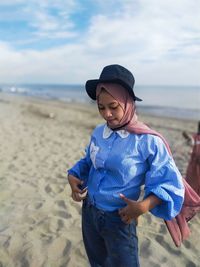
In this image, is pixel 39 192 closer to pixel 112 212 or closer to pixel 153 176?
pixel 112 212

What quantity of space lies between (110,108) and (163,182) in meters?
0.52

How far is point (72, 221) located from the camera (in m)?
4.06

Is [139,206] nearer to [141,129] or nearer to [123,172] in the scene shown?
[123,172]

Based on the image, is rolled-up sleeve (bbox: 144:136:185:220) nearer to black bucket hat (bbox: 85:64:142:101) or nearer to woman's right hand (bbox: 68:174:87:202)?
black bucket hat (bbox: 85:64:142:101)

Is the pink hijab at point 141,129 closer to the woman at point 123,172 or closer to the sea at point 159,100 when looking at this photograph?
the woman at point 123,172

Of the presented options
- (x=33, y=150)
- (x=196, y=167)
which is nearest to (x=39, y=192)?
(x=196, y=167)

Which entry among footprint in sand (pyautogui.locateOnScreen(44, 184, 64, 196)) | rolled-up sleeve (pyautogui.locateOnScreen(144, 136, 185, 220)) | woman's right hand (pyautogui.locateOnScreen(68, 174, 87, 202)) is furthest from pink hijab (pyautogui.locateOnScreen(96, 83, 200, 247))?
footprint in sand (pyautogui.locateOnScreen(44, 184, 64, 196))

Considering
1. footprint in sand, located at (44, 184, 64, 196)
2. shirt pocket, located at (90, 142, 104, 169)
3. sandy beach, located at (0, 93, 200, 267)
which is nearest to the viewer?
shirt pocket, located at (90, 142, 104, 169)

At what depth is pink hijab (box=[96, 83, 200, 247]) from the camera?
1.94 meters

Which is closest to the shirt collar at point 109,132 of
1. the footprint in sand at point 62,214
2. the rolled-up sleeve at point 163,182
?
the rolled-up sleeve at point 163,182

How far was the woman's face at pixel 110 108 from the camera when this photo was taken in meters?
1.95

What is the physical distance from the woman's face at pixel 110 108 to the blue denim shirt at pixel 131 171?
0.26 feet

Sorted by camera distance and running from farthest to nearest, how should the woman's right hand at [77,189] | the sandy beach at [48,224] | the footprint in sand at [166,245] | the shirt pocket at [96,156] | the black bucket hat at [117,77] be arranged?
the footprint in sand at [166,245]
the sandy beach at [48,224]
the woman's right hand at [77,189]
the shirt pocket at [96,156]
the black bucket hat at [117,77]

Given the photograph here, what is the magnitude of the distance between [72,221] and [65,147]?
432 centimetres
